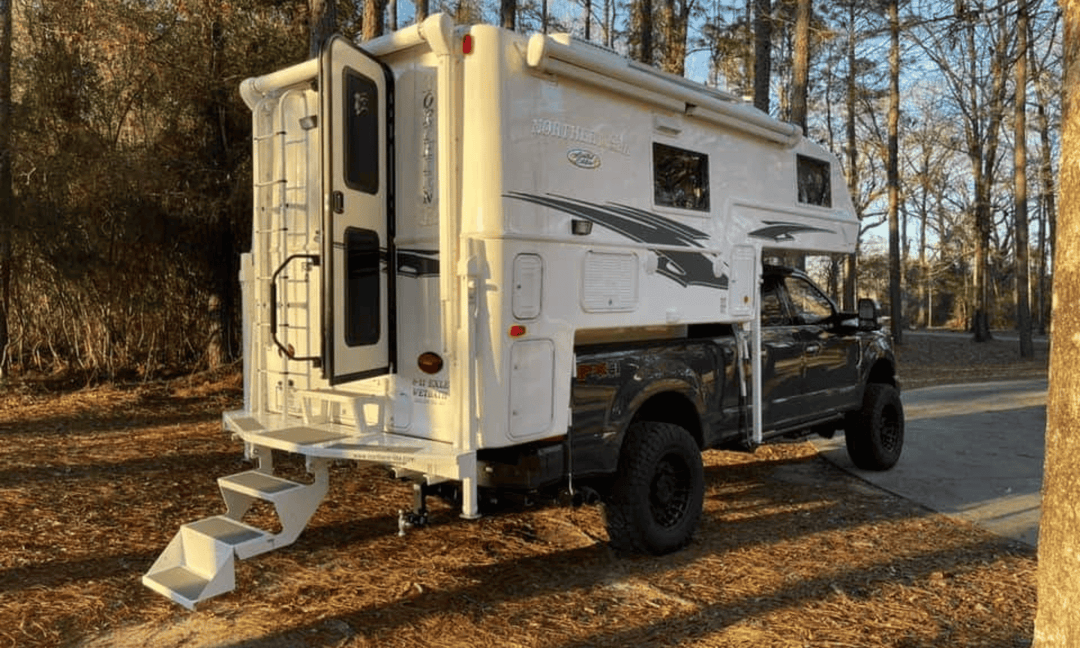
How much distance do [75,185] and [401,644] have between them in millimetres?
8325

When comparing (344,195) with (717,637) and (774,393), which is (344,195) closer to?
(717,637)

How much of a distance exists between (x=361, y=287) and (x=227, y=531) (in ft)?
4.72

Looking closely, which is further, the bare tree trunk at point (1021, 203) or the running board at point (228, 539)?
the bare tree trunk at point (1021, 203)

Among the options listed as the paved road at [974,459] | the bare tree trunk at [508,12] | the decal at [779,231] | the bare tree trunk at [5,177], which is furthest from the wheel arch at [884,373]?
the bare tree trunk at [508,12]

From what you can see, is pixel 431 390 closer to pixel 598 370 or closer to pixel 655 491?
pixel 598 370

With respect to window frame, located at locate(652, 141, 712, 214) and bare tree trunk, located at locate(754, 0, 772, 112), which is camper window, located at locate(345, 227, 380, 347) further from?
bare tree trunk, located at locate(754, 0, 772, 112)

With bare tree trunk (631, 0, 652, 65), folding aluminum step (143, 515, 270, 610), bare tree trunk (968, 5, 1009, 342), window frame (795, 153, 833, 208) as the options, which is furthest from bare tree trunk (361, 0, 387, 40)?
bare tree trunk (968, 5, 1009, 342)

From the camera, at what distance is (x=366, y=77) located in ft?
14.1

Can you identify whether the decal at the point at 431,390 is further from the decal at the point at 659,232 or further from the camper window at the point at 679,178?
the camper window at the point at 679,178

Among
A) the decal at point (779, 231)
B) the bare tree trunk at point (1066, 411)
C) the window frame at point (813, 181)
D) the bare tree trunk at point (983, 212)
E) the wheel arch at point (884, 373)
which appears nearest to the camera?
the bare tree trunk at point (1066, 411)

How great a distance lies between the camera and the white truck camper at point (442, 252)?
4.09 metres

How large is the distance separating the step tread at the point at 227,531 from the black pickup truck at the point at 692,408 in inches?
47.8

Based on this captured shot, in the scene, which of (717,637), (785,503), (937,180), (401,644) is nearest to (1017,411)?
(785,503)

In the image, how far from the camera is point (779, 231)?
6207mm
